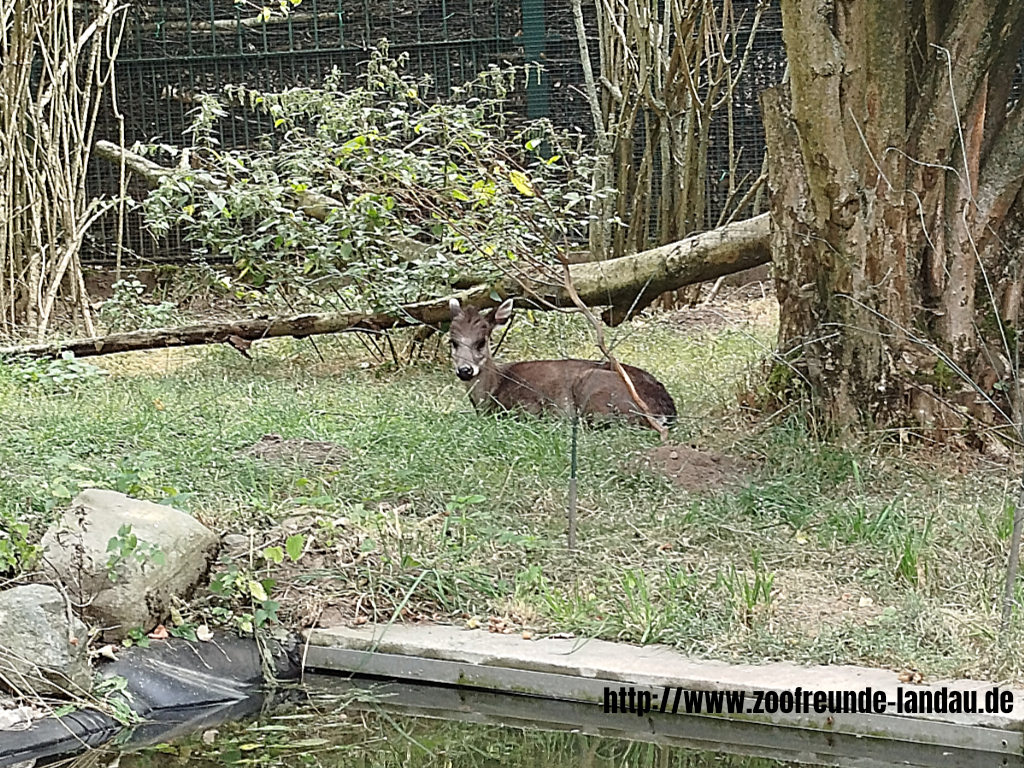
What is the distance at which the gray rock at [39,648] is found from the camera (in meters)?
4.37

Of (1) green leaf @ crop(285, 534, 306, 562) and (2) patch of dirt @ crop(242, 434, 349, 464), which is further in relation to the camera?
(2) patch of dirt @ crop(242, 434, 349, 464)

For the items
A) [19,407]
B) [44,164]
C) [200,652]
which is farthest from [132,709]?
[44,164]

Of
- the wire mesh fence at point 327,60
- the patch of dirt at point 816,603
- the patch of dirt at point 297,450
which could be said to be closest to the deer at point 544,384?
the patch of dirt at point 297,450

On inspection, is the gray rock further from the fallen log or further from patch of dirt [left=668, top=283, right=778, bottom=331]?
patch of dirt [left=668, top=283, right=778, bottom=331]

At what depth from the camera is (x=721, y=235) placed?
28.9ft

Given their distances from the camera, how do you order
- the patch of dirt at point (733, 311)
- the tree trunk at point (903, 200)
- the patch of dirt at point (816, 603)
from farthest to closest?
the patch of dirt at point (733, 311), the tree trunk at point (903, 200), the patch of dirt at point (816, 603)

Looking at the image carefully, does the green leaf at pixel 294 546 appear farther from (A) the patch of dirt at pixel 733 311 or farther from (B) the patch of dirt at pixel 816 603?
(A) the patch of dirt at pixel 733 311

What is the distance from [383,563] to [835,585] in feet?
5.38

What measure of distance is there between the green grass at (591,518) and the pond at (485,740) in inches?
13.0

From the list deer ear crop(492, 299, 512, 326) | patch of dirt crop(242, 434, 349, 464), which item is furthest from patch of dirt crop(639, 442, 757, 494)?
deer ear crop(492, 299, 512, 326)

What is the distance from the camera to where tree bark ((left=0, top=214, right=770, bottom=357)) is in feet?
29.2

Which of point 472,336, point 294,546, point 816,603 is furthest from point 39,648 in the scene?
point 472,336

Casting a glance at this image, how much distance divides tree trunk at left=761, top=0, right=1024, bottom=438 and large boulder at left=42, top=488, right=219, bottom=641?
2.84m

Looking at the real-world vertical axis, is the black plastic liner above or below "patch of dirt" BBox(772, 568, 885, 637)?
below
